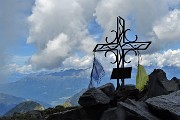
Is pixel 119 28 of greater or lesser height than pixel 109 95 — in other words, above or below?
above

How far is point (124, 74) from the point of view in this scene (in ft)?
69.9

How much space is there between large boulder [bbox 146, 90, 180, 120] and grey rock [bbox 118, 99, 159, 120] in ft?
1.10

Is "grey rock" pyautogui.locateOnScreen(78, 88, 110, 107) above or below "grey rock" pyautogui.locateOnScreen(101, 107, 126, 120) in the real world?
above

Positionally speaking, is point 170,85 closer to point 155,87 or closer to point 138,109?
point 155,87

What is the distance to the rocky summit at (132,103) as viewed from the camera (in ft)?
49.3

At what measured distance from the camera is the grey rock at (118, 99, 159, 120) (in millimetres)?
14570

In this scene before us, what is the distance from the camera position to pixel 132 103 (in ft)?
51.2

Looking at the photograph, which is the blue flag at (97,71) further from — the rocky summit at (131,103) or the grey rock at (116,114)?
the grey rock at (116,114)

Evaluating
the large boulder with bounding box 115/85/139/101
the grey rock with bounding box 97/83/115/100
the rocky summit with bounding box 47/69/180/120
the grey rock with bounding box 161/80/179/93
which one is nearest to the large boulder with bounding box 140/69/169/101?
the rocky summit with bounding box 47/69/180/120

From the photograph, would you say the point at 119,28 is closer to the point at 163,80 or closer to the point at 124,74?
the point at 124,74

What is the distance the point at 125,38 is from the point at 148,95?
589 cm

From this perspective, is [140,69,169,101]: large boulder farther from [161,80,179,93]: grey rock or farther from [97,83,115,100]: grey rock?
[97,83,115,100]: grey rock

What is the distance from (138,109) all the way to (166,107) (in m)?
1.21

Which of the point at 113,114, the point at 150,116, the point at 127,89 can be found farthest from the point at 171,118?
the point at 127,89
